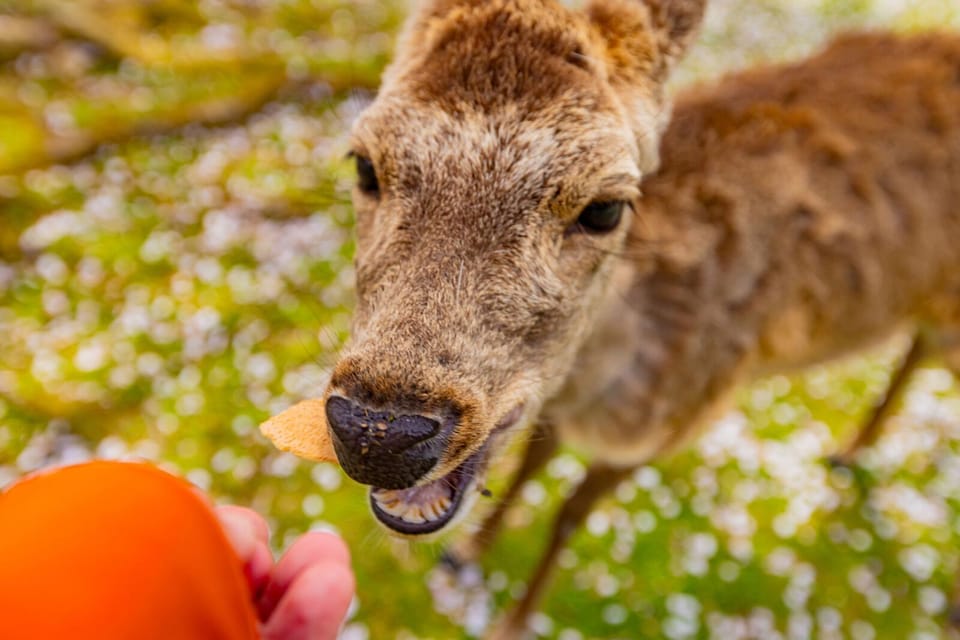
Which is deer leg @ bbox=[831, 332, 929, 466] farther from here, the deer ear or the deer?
the deer ear

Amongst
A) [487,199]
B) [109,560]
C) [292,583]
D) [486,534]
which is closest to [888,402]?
[486,534]

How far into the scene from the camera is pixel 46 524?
1.39m

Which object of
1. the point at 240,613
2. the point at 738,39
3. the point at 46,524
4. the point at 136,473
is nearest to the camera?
the point at 46,524

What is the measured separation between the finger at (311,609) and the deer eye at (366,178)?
1.34 m

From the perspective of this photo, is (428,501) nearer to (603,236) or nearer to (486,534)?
(603,236)

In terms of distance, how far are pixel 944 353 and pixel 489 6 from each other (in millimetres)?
3991

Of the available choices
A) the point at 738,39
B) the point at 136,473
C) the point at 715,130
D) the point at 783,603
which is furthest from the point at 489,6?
the point at 738,39

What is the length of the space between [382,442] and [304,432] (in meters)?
0.40

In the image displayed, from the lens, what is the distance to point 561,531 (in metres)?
3.90

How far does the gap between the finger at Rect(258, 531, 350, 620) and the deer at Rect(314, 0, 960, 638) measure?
1.88 feet

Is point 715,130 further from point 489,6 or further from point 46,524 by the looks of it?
point 46,524

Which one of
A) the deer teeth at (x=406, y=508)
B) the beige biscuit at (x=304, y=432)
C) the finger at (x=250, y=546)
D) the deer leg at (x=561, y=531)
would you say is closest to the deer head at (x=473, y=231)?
the deer teeth at (x=406, y=508)

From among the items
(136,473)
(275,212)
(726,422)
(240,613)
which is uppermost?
(136,473)

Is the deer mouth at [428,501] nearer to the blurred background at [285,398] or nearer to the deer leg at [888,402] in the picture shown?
the blurred background at [285,398]
